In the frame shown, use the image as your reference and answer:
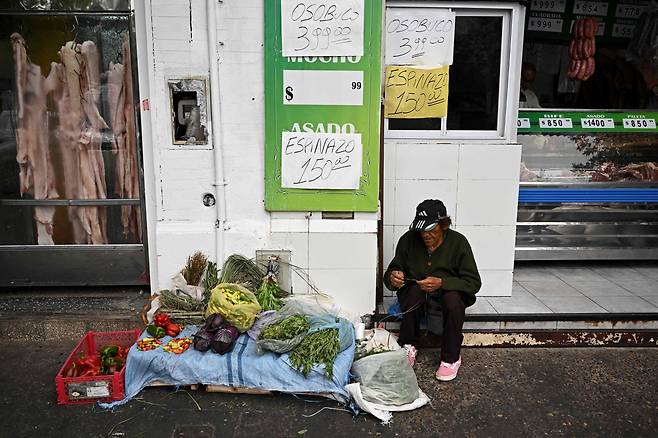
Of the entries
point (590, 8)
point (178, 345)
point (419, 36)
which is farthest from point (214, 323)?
point (590, 8)

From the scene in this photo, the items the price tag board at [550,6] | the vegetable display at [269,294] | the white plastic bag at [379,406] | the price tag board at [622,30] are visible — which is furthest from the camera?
the price tag board at [622,30]

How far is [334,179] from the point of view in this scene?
14.8ft

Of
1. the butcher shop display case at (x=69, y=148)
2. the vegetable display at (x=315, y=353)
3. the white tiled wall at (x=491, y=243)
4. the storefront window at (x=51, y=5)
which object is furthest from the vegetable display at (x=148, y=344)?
the storefront window at (x=51, y=5)

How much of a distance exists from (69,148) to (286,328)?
2.97 meters

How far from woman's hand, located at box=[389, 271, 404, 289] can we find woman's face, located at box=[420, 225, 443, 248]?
0.34 meters

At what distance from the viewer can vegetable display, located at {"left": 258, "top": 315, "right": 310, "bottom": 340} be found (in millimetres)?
3918

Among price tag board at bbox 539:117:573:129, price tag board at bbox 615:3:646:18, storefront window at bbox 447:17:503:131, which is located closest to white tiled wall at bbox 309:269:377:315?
storefront window at bbox 447:17:503:131

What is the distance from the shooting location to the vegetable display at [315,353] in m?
3.76

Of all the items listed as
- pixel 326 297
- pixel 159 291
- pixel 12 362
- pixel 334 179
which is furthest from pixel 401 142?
pixel 12 362

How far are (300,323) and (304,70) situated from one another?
6.96ft

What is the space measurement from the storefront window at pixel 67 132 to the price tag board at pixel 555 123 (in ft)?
14.7

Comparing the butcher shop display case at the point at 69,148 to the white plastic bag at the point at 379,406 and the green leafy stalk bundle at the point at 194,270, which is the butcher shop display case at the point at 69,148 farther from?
the white plastic bag at the point at 379,406

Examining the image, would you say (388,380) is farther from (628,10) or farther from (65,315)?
(628,10)

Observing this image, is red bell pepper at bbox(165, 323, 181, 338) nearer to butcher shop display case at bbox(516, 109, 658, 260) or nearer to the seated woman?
the seated woman
